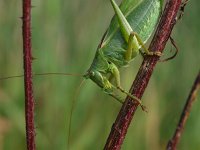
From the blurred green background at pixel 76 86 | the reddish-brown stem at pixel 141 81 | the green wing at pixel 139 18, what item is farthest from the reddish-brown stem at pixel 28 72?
the blurred green background at pixel 76 86

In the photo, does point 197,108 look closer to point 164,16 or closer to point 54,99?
point 54,99

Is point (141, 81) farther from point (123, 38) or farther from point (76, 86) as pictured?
point (76, 86)

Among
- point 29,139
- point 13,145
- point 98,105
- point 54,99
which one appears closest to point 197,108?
point 98,105

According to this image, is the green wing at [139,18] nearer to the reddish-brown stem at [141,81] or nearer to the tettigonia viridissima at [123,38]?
the tettigonia viridissima at [123,38]

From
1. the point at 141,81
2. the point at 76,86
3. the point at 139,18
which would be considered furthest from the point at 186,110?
the point at 76,86

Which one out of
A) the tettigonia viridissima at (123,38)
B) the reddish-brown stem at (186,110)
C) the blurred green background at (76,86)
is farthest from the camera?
the blurred green background at (76,86)

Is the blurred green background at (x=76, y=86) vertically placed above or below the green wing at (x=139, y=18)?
below

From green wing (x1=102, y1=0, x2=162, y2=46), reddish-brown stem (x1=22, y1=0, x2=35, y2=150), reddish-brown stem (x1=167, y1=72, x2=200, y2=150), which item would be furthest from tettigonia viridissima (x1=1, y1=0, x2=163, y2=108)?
reddish-brown stem (x1=22, y1=0, x2=35, y2=150)
